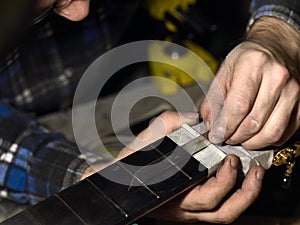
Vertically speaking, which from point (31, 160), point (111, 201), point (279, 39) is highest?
point (279, 39)

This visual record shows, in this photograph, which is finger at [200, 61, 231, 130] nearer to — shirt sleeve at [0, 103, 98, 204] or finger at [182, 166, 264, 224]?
finger at [182, 166, 264, 224]

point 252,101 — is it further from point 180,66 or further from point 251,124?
point 180,66

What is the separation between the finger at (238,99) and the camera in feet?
2.16

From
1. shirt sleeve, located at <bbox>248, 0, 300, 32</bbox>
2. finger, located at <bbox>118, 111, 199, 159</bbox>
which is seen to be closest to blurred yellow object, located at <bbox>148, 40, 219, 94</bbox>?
shirt sleeve, located at <bbox>248, 0, 300, 32</bbox>

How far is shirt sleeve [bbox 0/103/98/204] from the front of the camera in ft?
2.96

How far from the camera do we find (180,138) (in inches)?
26.7

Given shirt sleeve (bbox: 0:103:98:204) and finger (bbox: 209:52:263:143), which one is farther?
shirt sleeve (bbox: 0:103:98:204)

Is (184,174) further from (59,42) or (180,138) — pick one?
(59,42)

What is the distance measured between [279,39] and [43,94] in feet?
2.11

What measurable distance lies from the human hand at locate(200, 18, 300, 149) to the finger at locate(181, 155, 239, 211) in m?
0.04

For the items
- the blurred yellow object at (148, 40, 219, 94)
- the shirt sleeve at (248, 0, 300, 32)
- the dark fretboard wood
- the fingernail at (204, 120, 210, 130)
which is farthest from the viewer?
the blurred yellow object at (148, 40, 219, 94)

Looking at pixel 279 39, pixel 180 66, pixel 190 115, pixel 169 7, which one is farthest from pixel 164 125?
pixel 169 7

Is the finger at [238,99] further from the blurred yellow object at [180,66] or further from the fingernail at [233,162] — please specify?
the blurred yellow object at [180,66]

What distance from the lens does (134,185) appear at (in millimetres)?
621
